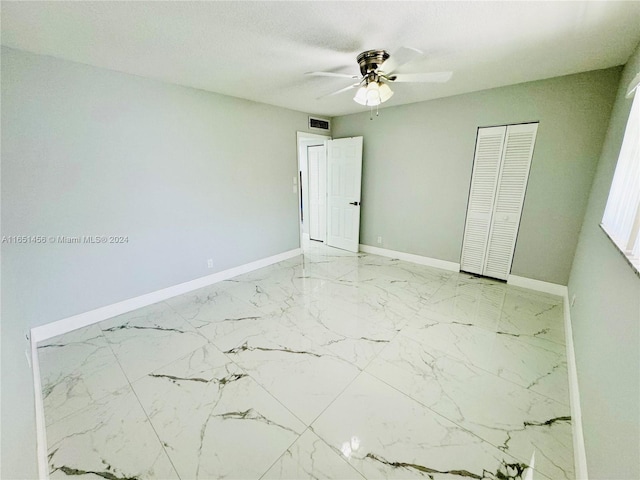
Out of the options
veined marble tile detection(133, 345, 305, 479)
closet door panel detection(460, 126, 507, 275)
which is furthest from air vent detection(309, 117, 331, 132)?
veined marble tile detection(133, 345, 305, 479)

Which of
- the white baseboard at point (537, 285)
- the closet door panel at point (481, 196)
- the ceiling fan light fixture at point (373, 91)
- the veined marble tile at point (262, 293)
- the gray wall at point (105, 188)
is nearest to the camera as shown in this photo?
the gray wall at point (105, 188)

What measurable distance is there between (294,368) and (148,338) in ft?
4.76

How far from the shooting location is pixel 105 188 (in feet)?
8.30

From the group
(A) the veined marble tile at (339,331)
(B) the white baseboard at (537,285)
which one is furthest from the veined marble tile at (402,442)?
(B) the white baseboard at (537,285)

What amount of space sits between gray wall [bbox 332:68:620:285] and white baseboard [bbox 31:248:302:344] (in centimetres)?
246

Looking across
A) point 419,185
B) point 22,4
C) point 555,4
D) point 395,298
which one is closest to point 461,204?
point 419,185

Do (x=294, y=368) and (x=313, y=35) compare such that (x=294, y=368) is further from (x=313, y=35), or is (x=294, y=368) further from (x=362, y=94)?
(x=313, y=35)

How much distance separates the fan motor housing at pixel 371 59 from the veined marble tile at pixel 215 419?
106 inches

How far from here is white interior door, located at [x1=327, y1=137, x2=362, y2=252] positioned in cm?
452

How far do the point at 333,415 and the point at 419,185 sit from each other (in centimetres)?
344

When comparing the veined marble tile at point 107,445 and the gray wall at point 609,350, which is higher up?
the gray wall at point 609,350

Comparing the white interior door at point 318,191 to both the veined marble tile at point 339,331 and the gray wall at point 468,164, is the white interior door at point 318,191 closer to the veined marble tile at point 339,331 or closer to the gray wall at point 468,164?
the gray wall at point 468,164

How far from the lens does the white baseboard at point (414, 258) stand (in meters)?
3.89

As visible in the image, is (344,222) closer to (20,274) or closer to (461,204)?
(461,204)
